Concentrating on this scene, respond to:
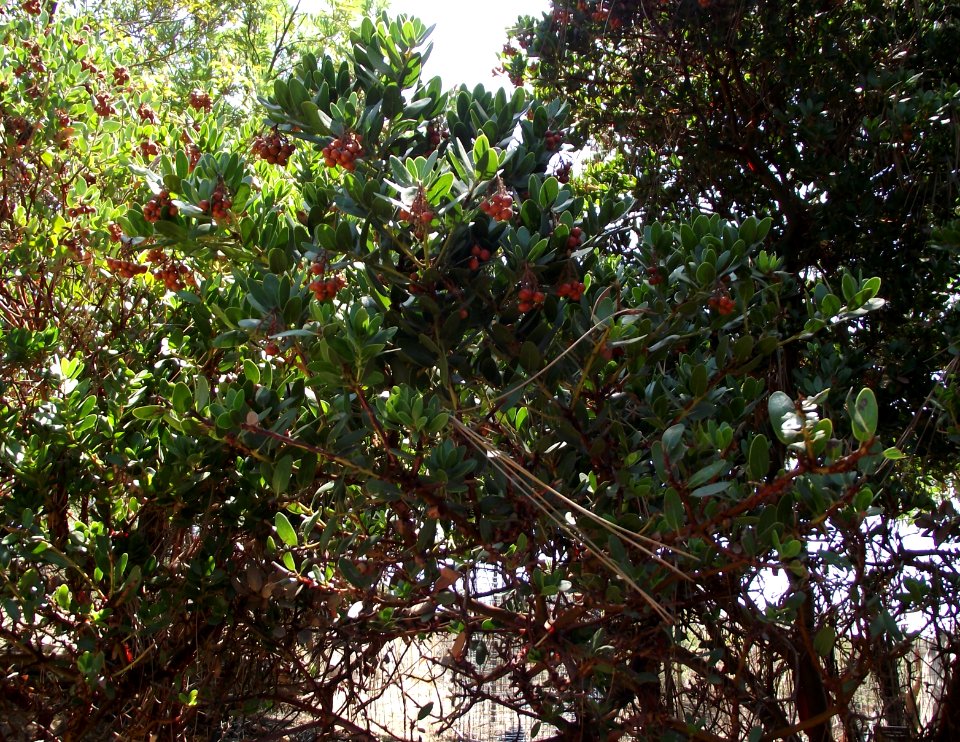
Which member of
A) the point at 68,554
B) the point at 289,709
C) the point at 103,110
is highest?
the point at 103,110

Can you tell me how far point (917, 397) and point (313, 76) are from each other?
8.16ft

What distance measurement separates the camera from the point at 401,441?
245 centimetres

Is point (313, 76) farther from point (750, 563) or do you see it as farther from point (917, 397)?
point (917, 397)

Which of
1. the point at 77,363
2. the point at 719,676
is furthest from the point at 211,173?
the point at 719,676

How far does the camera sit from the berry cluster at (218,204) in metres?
2.03

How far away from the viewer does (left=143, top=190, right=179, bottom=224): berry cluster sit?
6.80 feet

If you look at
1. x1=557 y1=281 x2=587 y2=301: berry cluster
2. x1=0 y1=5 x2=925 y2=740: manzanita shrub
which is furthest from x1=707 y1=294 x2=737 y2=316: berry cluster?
x1=557 y1=281 x2=587 y2=301: berry cluster

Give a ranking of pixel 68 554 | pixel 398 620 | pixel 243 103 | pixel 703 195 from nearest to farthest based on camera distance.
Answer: pixel 68 554 < pixel 398 620 < pixel 703 195 < pixel 243 103

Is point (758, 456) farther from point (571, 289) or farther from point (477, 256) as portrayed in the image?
point (477, 256)

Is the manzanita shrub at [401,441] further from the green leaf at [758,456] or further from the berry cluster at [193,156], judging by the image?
the berry cluster at [193,156]

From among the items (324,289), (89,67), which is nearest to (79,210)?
(89,67)

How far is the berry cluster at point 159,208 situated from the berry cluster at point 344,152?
391 mm

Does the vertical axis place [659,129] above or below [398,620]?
above

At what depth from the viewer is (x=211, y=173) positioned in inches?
82.7
